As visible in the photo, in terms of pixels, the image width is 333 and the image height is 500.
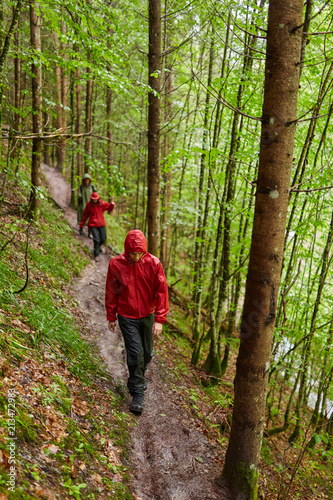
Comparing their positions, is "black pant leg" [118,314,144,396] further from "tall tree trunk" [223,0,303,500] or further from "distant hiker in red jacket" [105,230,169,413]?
"tall tree trunk" [223,0,303,500]

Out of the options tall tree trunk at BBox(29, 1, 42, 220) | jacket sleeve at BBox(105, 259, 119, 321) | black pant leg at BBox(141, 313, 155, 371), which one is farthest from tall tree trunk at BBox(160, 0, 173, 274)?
black pant leg at BBox(141, 313, 155, 371)

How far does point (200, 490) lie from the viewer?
11.8ft

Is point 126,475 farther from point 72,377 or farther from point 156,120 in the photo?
point 156,120

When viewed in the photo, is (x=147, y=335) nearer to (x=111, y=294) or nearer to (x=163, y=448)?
(x=111, y=294)

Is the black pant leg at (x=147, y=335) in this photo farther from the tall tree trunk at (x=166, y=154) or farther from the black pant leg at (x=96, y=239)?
the black pant leg at (x=96, y=239)

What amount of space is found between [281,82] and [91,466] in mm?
4285

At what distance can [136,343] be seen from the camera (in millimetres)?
4492

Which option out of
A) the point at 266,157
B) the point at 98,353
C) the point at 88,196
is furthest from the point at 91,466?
the point at 88,196

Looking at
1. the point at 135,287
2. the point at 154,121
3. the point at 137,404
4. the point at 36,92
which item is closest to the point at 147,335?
the point at 135,287

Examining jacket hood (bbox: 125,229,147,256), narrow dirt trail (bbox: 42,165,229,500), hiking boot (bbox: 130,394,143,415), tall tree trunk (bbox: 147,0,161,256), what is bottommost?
narrow dirt trail (bbox: 42,165,229,500)

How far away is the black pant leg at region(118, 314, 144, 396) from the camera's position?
4.48m

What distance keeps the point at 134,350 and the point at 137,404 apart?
2.87ft

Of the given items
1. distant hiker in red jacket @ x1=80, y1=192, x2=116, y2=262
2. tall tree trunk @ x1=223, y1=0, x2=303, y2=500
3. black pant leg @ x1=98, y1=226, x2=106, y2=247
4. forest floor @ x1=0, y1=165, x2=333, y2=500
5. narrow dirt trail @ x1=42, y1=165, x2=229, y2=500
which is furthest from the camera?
black pant leg @ x1=98, y1=226, x2=106, y2=247

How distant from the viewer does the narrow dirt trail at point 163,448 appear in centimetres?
354
